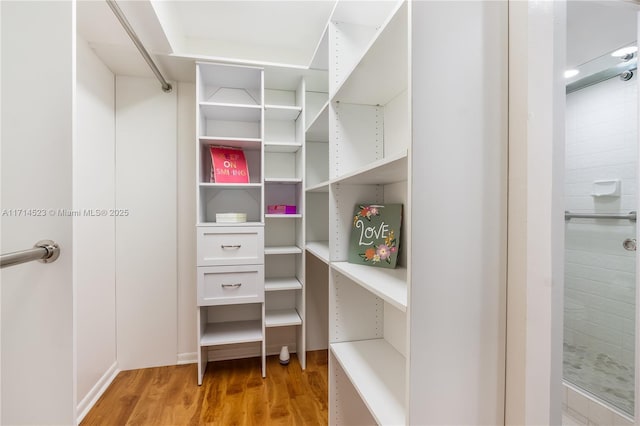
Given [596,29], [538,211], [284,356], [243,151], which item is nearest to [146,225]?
[243,151]

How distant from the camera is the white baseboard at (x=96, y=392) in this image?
167cm

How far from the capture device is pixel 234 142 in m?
2.08

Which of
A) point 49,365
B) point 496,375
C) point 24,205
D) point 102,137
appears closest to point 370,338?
point 496,375

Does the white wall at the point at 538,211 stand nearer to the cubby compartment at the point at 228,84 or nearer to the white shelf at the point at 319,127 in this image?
the white shelf at the point at 319,127

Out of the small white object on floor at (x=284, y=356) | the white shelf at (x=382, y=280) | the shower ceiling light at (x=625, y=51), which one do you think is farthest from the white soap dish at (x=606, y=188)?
the small white object on floor at (x=284, y=356)

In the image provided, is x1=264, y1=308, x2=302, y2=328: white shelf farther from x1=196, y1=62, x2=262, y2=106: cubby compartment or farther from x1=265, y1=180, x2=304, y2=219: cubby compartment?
x1=196, y1=62, x2=262, y2=106: cubby compartment

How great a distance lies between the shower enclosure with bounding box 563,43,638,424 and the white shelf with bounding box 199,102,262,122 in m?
1.95

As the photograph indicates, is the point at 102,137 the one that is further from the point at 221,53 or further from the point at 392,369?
the point at 392,369

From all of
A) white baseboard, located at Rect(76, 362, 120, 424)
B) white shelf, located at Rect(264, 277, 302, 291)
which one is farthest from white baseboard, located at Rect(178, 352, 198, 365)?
white shelf, located at Rect(264, 277, 302, 291)

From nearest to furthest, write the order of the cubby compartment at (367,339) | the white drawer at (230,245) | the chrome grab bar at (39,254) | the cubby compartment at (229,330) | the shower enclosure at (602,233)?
the chrome grab bar at (39,254) → the cubby compartment at (367,339) → the shower enclosure at (602,233) → the white drawer at (230,245) → the cubby compartment at (229,330)

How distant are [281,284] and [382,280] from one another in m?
1.26

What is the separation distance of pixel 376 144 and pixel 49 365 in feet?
4.77

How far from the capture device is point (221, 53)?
223cm

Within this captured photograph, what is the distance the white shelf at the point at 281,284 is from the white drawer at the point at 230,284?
0.32 feet
